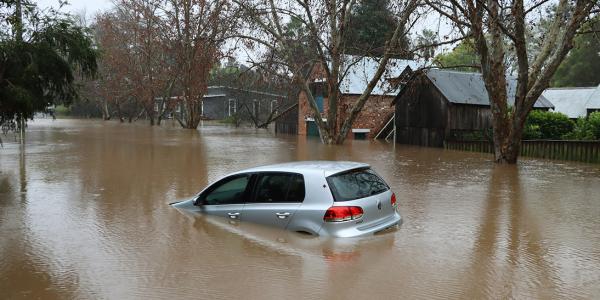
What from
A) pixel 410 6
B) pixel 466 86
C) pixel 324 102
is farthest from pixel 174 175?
pixel 324 102

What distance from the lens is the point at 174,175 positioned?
613 inches

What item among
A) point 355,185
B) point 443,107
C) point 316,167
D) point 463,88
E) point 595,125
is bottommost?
point 355,185

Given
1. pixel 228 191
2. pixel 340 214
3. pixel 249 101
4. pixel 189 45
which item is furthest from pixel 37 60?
pixel 249 101

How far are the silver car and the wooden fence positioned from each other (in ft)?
49.1

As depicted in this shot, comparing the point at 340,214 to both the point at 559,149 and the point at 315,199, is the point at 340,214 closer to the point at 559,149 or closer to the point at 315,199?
the point at 315,199

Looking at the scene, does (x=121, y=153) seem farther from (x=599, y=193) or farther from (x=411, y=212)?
(x=599, y=193)

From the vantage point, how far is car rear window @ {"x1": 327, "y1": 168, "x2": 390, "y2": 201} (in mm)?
7336

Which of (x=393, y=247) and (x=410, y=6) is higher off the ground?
(x=410, y=6)

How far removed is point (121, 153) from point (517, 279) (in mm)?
19370

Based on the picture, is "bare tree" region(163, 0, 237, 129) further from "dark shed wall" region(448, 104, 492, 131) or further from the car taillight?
the car taillight

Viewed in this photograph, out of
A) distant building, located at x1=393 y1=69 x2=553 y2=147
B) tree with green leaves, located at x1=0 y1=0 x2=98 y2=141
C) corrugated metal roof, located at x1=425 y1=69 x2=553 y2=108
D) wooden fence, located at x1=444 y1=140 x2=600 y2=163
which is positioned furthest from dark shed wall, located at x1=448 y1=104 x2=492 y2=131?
tree with green leaves, located at x1=0 y1=0 x2=98 y2=141

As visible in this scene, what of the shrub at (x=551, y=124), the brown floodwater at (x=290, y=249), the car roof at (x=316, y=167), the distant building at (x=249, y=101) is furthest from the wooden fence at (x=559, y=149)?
the distant building at (x=249, y=101)

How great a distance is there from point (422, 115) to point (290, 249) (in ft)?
78.0

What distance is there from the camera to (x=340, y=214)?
7.17m
